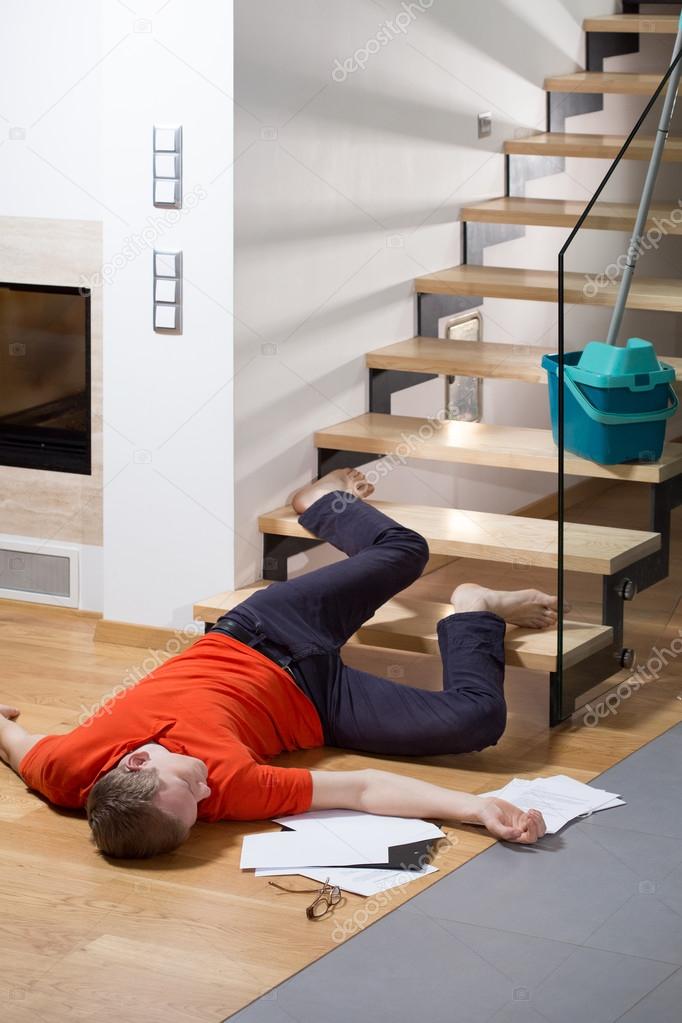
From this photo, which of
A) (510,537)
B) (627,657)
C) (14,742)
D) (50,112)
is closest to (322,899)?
(14,742)

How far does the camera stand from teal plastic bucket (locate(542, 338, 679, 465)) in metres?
3.77

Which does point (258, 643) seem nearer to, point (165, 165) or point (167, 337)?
point (167, 337)

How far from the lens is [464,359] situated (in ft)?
15.0

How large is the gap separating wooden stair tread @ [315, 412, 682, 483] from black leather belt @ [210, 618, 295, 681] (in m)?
0.96

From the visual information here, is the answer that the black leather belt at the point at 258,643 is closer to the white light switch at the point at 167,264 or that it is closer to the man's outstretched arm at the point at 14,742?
the man's outstretched arm at the point at 14,742

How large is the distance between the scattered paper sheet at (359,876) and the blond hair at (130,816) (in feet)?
0.65

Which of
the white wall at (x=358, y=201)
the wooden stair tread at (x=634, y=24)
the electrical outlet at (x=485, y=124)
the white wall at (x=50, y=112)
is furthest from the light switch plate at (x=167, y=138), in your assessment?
the wooden stair tread at (x=634, y=24)

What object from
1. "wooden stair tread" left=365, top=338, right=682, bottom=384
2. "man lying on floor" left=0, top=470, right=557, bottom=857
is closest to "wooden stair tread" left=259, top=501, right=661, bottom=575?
"man lying on floor" left=0, top=470, right=557, bottom=857

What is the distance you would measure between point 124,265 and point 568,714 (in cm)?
163

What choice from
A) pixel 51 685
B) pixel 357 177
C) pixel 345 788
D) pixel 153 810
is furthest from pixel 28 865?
pixel 357 177

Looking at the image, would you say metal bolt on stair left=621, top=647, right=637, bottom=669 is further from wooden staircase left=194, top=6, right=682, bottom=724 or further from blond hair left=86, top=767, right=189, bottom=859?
blond hair left=86, top=767, right=189, bottom=859

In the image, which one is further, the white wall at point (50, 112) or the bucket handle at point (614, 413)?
the white wall at point (50, 112)

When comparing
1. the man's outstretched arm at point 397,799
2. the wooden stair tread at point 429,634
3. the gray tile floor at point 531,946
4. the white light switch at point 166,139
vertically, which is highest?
the white light switch at point 166,139

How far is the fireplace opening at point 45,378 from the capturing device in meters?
4.49
